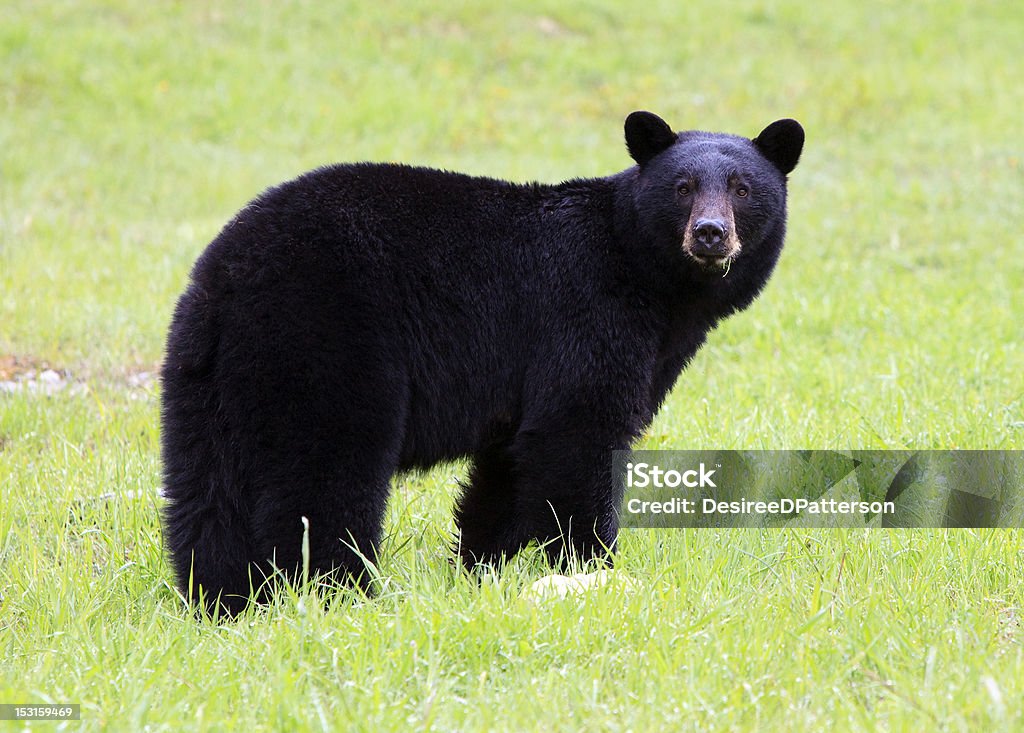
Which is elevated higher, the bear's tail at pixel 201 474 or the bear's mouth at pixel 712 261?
the bear's mouth at pixel 712 261

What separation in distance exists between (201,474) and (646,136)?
216 cm

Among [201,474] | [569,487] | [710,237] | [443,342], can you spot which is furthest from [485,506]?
[710,237]

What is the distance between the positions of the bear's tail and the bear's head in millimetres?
1721

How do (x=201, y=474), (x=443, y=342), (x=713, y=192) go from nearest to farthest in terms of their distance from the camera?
(x=201, y=474), (x=443, y=342), (x=713, y=192)

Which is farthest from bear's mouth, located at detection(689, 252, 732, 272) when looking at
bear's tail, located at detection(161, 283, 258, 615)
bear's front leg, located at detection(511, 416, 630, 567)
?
bear's tail, located at detection(161, 283, 258, 615)

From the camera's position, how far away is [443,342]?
4055 mm

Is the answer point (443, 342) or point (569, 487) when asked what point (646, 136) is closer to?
point (443, 342)

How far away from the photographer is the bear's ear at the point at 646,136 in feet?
Result: 14.8

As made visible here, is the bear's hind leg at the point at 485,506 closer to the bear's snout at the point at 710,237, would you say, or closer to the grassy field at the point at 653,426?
the grassy field at the point at 653,426

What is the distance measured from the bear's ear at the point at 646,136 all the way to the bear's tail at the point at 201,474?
1.81m

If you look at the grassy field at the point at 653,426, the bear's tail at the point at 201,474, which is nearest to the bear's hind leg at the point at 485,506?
the grassy field at the point at 653,426

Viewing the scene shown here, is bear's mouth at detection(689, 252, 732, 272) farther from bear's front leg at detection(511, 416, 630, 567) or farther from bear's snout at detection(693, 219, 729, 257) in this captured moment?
bear's front leg at detection(511, 416, 630, 567)

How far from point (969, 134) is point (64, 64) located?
38.0 ft

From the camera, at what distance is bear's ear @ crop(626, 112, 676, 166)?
451 cm
